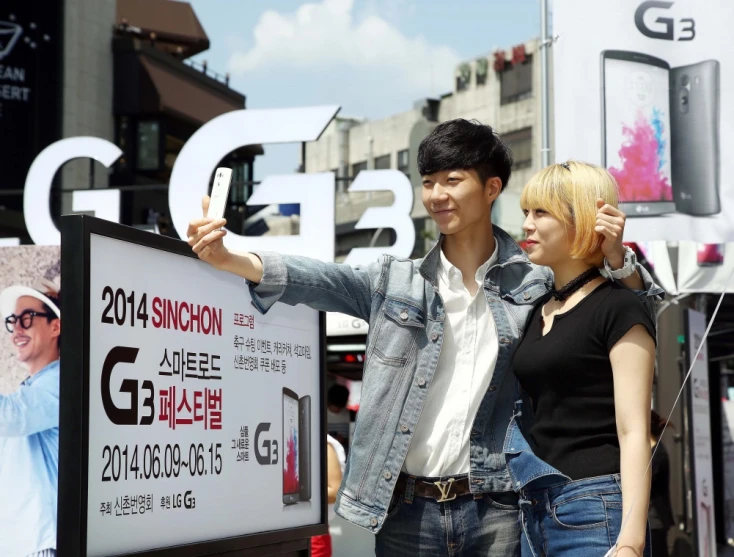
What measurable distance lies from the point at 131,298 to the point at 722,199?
12.7ft

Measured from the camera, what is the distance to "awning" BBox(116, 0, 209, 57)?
94.6ft

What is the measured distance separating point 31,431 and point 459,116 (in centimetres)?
4104

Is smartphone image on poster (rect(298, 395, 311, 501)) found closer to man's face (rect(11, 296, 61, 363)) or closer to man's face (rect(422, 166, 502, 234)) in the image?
man's face (rect(422, 166, 502, 234))

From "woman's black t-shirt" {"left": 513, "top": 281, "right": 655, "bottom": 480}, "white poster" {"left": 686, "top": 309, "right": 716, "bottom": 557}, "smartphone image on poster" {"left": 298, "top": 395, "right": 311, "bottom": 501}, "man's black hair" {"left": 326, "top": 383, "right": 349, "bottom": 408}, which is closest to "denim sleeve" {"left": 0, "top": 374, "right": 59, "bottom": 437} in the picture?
"smartphone image on poster" {"left": 298, "top": 395, "right": 311, "bottom": 501}

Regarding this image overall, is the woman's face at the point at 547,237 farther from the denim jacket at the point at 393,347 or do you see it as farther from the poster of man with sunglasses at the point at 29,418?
the poster of man with sunglasses at the point at 29,418

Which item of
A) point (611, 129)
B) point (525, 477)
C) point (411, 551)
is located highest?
point (611, 129)

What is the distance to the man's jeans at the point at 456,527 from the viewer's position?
2768 mm

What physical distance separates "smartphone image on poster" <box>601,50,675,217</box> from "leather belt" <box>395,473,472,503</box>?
3185mm

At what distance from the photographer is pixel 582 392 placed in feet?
8.25

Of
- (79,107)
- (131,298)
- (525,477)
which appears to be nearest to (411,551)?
(525,477)

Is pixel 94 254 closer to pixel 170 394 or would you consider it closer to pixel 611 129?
pixel 170 394

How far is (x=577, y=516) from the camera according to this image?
247 cm

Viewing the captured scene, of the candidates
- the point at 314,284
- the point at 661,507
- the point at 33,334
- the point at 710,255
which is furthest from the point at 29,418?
the point at 710,255

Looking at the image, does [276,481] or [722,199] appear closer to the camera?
[276,481]
